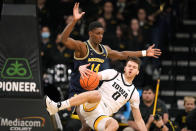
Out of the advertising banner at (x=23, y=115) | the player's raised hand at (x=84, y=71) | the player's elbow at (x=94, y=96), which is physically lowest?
the advertising banner at (x=23, y=115)

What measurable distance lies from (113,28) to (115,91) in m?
4.72

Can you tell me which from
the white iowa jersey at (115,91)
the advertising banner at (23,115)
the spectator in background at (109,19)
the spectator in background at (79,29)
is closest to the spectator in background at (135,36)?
the spectator in background at (109,19)

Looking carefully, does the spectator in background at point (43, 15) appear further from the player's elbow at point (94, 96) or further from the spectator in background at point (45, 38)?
the player's elbow at point (94, 96)

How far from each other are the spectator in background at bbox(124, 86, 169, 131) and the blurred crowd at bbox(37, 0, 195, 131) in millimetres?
665

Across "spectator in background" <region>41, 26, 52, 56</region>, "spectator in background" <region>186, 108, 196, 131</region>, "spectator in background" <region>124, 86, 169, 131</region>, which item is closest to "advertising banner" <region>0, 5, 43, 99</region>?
"spectator in background" <region>124, 86, 169, 131</region>

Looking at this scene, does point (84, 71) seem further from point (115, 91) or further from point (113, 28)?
point (113, 28)

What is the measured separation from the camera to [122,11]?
13.8m

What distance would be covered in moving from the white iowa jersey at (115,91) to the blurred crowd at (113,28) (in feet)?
8.30

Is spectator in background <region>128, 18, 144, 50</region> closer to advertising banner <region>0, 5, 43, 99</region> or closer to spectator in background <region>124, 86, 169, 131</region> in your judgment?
spectator in background <region>124, 86, 169, 131</region>

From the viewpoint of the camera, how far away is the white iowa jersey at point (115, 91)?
28.0ft

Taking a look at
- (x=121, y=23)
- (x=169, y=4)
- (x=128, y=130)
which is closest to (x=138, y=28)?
(x=121, y=23)

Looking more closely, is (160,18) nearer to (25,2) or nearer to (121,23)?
(121,23)

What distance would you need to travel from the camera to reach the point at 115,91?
8.54m

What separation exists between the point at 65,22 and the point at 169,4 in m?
3.08
